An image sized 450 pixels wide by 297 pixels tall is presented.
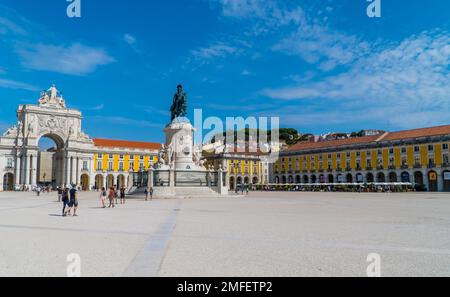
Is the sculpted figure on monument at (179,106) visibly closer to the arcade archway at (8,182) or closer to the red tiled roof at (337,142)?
the red tiled roof at (337,142)

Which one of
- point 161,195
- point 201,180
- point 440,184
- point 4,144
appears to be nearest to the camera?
point 161,195

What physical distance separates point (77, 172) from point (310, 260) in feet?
267

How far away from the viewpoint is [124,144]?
315 feet

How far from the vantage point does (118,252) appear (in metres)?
7.04

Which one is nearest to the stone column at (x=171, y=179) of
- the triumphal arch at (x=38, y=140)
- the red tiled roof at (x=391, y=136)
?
the triumphal arch at (x=38, y=140)

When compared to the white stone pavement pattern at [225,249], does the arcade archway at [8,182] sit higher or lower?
higher

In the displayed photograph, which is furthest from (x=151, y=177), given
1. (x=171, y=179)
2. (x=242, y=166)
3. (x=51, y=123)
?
(x=242, y=166)

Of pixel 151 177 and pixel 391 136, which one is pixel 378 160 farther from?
pixel 151 177

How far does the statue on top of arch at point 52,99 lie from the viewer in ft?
265

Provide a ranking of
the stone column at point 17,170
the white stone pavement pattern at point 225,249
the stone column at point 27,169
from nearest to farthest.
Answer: the white stone pavement pattern at point 225,249 → the stone column at point 27,169 → the stone column at point 17,170

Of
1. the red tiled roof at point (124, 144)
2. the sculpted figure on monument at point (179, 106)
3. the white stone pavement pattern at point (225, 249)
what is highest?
the red tiled roof at point (124, 144)

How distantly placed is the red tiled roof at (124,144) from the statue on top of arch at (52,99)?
13182 millimetres

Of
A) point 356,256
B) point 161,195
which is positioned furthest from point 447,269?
point 161,195

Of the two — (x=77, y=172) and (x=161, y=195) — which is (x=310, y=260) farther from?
(x=77, y=172)
